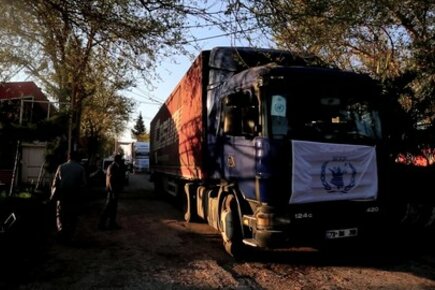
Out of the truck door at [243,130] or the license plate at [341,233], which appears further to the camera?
the truck door at [243,130]

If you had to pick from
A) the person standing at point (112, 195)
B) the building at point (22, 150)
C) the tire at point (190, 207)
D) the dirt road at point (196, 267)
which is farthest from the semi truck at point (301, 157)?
the building at point (22, 150)

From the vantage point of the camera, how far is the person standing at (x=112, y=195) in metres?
11.8

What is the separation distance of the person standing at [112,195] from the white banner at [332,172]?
578cm

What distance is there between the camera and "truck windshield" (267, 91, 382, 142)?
24.6 feet

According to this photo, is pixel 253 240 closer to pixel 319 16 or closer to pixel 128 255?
pixel 128 255

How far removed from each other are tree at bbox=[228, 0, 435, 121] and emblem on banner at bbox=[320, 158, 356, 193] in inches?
74.0

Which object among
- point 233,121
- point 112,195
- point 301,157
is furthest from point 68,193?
point 301,157

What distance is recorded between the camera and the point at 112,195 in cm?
1183

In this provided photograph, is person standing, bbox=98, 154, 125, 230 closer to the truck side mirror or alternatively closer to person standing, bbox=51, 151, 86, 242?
person standing, bbox=51, 151, 86, 242

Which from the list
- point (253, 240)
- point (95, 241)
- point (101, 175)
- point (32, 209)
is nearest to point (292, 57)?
point (253, 240)

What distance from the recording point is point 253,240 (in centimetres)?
774

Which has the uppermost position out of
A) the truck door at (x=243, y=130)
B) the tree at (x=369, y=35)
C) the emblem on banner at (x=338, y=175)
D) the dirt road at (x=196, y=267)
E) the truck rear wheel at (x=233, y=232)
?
the tree at (x=369, y=35)

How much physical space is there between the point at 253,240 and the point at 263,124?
72.5 inches

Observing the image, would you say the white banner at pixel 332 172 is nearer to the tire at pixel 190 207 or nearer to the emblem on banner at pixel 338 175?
the emblem on banner at pixel 338 175
